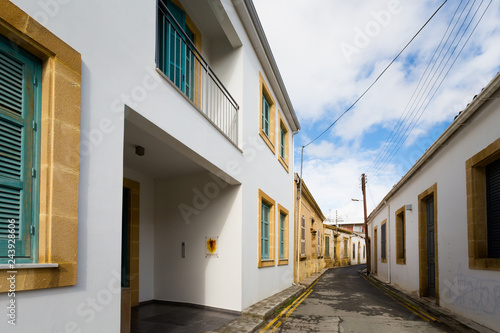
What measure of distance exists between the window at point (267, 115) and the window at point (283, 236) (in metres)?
2.39

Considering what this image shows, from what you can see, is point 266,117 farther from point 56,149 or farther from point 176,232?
point 56,149

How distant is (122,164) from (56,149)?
85 centimetres

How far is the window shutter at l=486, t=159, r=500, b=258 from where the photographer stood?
7430 millimetres

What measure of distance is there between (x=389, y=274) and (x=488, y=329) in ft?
41.8

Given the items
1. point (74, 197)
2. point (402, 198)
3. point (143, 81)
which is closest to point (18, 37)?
point (74, 197)

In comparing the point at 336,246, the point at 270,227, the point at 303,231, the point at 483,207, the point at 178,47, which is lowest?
the point at 336,246

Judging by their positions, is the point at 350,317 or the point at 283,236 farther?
the point at 283,236

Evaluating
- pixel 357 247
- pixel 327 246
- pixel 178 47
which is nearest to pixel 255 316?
pixel 178 47

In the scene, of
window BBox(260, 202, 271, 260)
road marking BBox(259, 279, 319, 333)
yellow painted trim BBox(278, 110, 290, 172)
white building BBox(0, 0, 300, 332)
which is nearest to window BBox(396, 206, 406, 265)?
yellow painted trim BBox(278, 110, 290, 172)

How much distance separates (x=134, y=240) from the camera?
310 inches

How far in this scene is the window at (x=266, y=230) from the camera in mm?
9672

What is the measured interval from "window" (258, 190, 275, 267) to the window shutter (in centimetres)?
510

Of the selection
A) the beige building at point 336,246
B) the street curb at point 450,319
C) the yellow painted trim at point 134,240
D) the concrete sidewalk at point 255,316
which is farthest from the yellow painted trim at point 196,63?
the beige building at point 336,246

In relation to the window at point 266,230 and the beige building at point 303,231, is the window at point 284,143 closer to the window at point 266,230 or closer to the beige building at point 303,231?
the beige building at point 303,231
